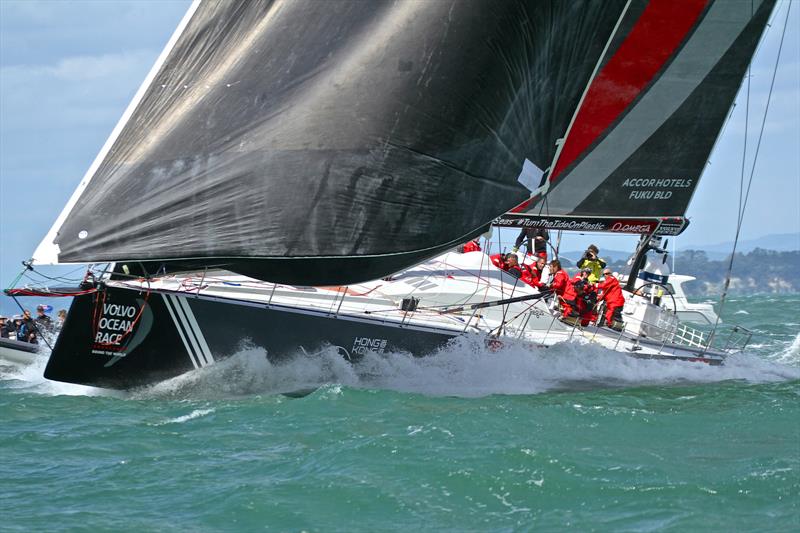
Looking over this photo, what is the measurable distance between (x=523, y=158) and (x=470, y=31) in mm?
1425

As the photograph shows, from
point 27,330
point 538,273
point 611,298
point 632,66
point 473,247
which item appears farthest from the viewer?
point 473,247

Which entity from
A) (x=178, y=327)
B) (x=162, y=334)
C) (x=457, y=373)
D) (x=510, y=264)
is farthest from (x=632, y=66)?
(x=162, y=334)

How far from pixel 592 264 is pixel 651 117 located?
1.90m

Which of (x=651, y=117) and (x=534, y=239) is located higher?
(x=651, y=117)

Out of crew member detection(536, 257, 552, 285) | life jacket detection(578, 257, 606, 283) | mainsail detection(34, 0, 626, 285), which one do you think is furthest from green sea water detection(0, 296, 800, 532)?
crew member detection(536, 257, 552, 285)

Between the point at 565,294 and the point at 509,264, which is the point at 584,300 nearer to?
the point at 565,294

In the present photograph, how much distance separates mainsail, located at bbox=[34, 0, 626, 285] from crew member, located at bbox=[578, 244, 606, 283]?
3.84 metres

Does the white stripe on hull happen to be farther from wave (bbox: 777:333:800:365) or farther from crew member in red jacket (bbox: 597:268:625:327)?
wave (bbox: 777:333:800:365)

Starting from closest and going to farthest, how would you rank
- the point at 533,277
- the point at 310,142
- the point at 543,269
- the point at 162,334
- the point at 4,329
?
the point at 310,142
the point at 162,334
the point at 533,277
the point at 543,269
the point at 4,329

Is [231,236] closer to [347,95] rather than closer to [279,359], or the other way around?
[347,95]

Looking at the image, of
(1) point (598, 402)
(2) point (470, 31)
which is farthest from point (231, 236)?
(1) point (598, 402)

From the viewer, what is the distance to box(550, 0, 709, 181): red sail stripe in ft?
41.3

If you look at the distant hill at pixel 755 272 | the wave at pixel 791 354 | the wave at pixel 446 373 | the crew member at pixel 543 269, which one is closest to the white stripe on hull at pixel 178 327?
the wave at pixel 446 373

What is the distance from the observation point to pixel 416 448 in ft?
27.5
